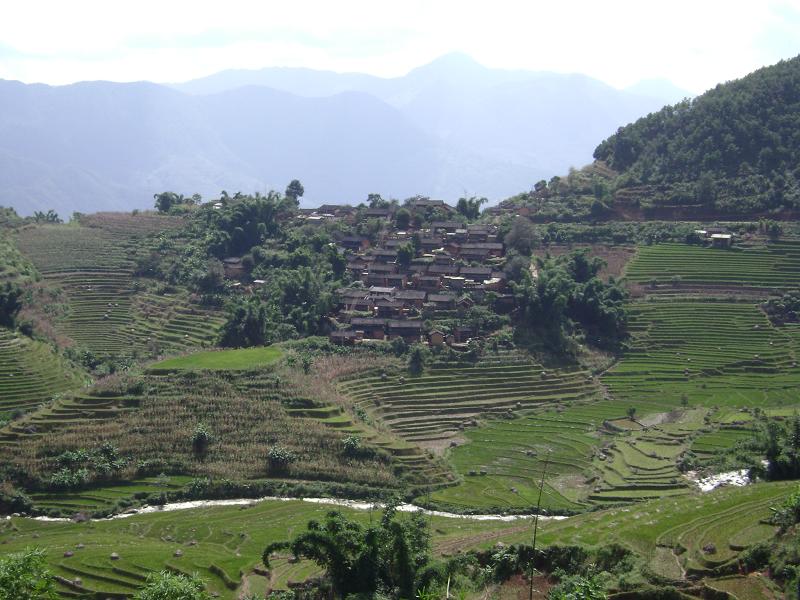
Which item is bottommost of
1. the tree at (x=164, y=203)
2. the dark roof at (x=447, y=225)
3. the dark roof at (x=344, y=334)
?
the dark roof at (x=344, y=334)

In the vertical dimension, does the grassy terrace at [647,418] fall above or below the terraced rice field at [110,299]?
below

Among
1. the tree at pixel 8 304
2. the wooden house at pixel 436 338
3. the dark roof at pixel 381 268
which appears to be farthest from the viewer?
the dark roof at pixel 381 268

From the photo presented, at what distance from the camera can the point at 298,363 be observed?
43.6 meters


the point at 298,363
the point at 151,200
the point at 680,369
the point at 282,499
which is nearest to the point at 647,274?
the point at 680,369

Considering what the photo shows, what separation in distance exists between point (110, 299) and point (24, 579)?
41.1 metres

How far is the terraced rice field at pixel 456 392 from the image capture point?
41.4 metres

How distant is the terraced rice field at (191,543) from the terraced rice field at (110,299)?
1877 cm

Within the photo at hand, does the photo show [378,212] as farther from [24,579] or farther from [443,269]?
[24,579]

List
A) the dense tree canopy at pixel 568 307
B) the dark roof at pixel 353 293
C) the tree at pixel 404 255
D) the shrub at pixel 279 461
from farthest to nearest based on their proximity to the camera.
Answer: the tree at pixel 404 255, the dark roof at pixel 353 293, the dense tree canopy at pixel 568 307, the shrub at pixel 279 461

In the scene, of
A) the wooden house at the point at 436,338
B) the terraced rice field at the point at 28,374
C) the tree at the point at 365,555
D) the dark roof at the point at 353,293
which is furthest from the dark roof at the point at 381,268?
the tree at the point at 365,555

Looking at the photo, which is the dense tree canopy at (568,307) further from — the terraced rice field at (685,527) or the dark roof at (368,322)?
the terraced rice field at (685,527)

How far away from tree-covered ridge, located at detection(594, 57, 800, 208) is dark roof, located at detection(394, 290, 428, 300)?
2541cm

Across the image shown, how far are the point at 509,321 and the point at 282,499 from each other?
63.1ft

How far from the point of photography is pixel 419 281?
180 feet
